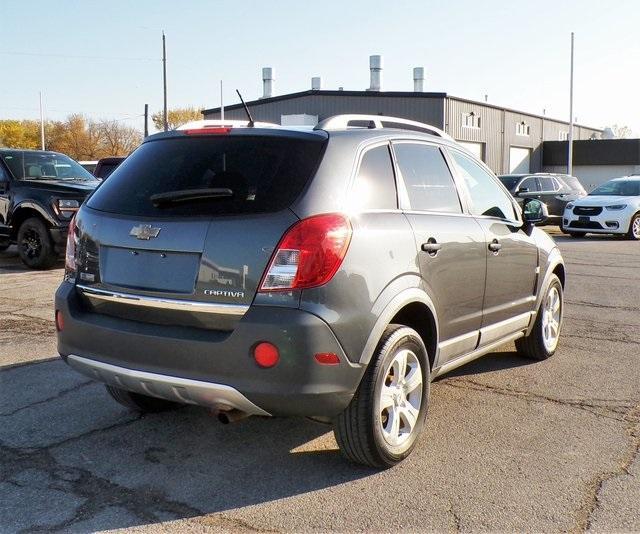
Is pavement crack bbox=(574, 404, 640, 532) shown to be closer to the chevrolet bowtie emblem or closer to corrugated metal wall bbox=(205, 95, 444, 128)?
the chevrolet bowtie emblem

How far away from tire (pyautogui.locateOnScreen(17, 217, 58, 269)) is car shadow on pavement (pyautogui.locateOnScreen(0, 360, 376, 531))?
6315mm

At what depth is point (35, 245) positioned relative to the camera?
10.9 metres

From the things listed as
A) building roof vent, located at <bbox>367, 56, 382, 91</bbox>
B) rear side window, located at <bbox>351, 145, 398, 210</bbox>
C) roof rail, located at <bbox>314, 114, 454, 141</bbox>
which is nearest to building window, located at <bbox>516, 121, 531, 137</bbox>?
building roof vent, located at <bbox>367, 56, 382, 91</bbox>

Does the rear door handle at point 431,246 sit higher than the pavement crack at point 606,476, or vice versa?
the rear door handle at point 431,246

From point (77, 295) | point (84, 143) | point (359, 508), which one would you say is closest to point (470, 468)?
point (359, 508)

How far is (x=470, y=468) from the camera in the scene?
146 inches

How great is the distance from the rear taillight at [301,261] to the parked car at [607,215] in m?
16.1

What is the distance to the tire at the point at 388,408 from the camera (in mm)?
3473

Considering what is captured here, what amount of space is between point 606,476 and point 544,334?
2272 millimetres

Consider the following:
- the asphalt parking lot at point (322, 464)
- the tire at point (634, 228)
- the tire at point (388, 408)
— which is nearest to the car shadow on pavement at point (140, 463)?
the asphalt parking lot at point (322, 464)

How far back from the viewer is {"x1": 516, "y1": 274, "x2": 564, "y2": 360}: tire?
5.69 meters

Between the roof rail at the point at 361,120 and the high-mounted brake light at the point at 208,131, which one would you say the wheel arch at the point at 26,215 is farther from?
the high-mounted brake light at the point at 208,131

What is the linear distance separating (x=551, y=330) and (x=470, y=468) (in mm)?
2618

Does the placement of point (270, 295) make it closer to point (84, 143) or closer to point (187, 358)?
point (187, 358)
